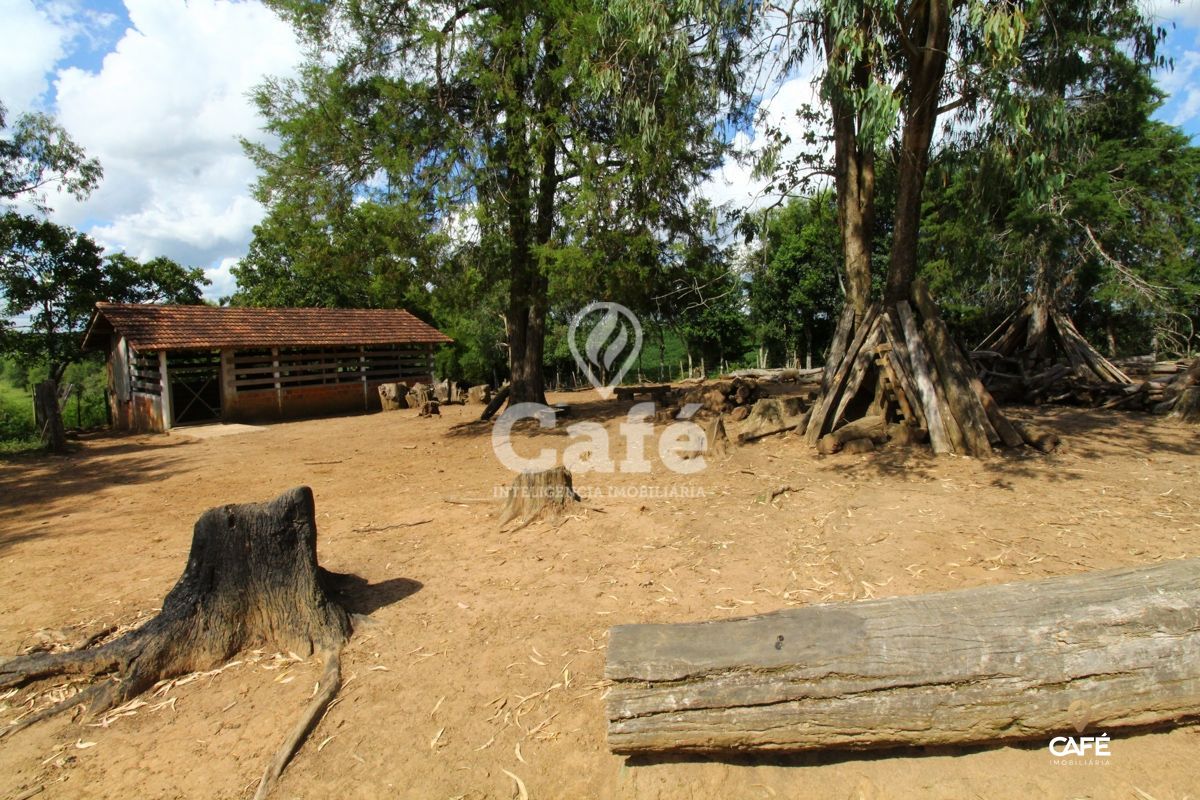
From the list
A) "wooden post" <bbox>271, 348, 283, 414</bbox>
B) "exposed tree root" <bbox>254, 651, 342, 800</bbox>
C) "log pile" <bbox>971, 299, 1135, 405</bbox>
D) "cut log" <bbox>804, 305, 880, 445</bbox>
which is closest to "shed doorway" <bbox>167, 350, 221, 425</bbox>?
"wooden post" <bbox>271, 348, 283, 414</bbox>

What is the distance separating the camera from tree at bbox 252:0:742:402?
9273 millimetres

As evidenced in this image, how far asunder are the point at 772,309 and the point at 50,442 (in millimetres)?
21355

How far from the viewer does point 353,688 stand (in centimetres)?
309

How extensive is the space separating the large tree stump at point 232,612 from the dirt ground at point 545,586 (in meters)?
0.13

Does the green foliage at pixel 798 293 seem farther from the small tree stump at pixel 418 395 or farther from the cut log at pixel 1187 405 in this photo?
the cut log at pixel 1187 405

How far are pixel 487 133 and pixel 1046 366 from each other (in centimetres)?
1107

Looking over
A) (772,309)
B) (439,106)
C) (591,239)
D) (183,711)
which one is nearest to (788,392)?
(591,239)


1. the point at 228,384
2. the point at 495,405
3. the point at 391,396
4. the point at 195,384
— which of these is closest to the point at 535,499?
the point at 495,405

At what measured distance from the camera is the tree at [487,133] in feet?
30.4

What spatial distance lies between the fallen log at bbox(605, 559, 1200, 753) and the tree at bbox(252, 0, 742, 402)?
7.31m

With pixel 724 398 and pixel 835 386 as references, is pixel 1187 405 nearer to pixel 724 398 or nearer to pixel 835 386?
pixel 835 386

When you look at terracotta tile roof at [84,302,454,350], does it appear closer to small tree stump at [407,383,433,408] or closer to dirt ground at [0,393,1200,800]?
small tree stump at [407,383,433,408]

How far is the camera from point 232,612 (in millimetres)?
3438

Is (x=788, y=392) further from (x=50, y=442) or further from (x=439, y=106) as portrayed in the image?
(x=50, y=442)
